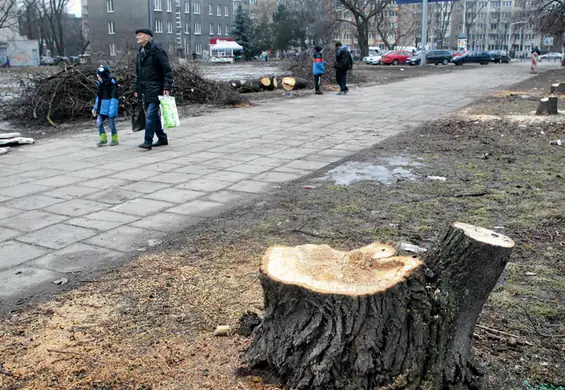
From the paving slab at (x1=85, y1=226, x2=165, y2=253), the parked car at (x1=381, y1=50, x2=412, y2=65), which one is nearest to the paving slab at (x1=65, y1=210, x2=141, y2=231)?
the paving slab at (x1=85, y1=226, x2=165, y2=253)

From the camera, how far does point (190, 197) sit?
6.20 metres

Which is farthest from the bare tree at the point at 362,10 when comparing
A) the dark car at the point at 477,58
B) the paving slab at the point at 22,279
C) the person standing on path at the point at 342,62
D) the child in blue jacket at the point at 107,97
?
the paving slab at the point at 22,279

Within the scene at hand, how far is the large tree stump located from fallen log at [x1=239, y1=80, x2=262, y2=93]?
1828 centimetres

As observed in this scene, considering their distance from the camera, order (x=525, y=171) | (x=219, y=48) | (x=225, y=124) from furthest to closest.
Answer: (x=219, y=48), (x=225, y=124), (x=525, y=171)

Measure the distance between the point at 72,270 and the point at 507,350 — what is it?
2972mm

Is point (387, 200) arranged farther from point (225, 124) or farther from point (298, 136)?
point (225, 124)

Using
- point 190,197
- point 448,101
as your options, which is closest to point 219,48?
point 448,101

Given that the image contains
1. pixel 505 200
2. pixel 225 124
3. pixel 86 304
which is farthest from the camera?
pixel 225 124

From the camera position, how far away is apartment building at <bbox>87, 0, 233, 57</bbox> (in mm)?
72375

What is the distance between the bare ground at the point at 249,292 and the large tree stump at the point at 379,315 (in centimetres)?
23

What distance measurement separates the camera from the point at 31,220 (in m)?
5.38

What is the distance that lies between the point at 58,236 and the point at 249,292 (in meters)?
2.17

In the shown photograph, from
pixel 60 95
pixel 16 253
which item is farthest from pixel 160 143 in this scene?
pixel 16 253

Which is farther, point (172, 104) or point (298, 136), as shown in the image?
point (298, 136)
